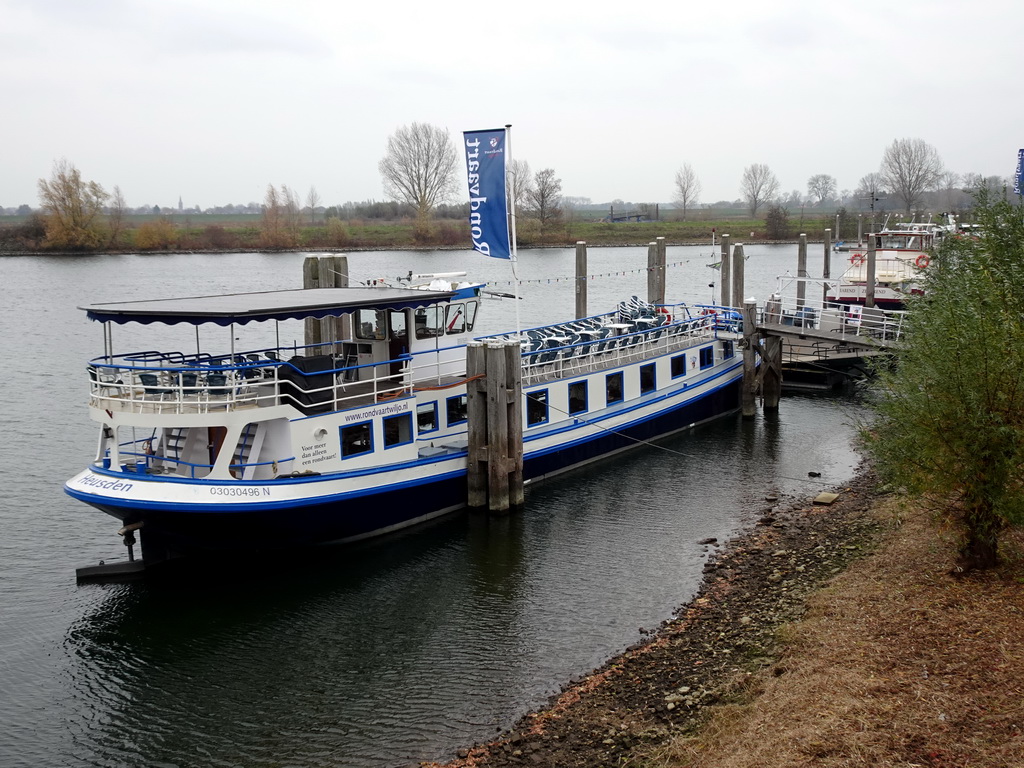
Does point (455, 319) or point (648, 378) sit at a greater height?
point (455, 319)

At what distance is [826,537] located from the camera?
18.4m

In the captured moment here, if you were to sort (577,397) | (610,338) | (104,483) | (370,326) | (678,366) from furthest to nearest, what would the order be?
(678,366), (610,338), (577,397), (370,326), (104,483)

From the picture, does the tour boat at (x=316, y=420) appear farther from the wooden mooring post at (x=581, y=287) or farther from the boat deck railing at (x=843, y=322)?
the wooden mooring post at (x=581, y=287)

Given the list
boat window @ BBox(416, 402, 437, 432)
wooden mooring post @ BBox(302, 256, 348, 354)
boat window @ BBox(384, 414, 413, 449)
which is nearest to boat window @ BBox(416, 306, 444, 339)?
boat window @ BBox(416, 402, 437, 432)

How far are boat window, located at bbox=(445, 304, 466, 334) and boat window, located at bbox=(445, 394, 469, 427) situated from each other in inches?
71.6

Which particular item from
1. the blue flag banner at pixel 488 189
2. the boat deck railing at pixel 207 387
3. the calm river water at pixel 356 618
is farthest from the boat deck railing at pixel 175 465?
the blue flag banner at pixel 488 189

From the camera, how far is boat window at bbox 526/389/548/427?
23312 mm

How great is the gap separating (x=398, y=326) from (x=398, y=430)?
2656 mm

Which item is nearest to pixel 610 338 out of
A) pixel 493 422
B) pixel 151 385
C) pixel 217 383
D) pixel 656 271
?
pixel 493 422

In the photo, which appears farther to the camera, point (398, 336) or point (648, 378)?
point (648, 378)

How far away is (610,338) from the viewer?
83.9ft

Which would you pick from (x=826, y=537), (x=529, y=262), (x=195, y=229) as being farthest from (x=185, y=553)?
(x=195, y=229)

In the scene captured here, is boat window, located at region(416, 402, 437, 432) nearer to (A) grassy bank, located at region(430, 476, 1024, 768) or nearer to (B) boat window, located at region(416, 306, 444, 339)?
(B) boat window, located at region(416, 306, 444, 339)

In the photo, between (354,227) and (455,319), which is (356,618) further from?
(354,227)
